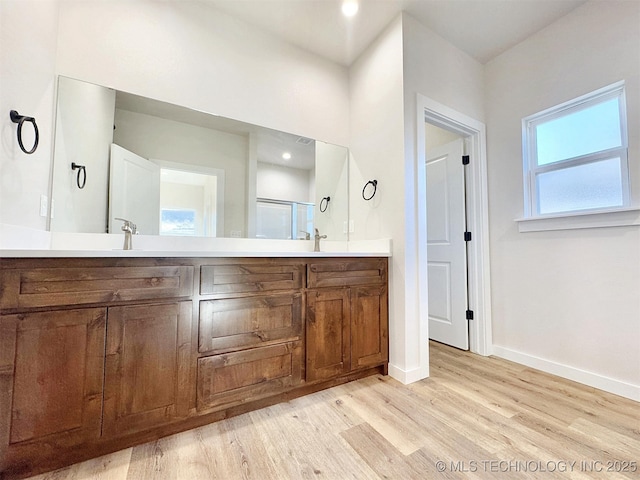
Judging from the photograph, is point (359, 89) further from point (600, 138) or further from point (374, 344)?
point (374, 344)

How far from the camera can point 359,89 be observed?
251 cm

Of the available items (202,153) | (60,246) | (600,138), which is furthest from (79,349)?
(600,138)

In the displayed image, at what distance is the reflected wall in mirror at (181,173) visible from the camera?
1.63m

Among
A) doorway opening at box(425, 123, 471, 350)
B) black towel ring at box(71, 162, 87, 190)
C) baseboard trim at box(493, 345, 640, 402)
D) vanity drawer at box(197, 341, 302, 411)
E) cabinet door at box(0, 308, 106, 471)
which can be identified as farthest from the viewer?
doorway opening at box(425, 123, 471, 350)

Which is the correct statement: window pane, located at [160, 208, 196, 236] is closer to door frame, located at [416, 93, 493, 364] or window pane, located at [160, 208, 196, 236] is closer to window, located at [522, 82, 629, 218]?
door frame, located at [416, 93, 493, 364]

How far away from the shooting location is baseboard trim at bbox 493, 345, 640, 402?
5.67 feet

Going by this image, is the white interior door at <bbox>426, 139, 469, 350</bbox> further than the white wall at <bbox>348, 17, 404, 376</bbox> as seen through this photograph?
Yes

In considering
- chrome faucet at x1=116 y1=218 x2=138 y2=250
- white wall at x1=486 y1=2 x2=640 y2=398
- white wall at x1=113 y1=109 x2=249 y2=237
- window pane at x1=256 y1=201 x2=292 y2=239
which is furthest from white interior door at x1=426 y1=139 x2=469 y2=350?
chrome faucet at x1=116 y1=218 x2=138 y2=250

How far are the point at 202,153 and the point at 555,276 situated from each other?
2.78m

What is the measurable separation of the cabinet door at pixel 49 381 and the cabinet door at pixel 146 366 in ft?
0.16

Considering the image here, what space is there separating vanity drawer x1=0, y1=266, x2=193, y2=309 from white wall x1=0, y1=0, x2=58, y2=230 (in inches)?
13.2

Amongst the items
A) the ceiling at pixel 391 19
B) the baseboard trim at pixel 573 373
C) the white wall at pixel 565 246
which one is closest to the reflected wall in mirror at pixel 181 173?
the ceiling at pixel 391 19

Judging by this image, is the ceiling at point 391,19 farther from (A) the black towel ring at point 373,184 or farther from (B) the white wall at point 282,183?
(A) the black towel ring at point 373,184

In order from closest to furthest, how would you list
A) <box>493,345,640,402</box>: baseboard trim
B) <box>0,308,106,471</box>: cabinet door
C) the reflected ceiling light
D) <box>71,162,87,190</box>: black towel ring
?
<box>0,308,106,471</box>: cabinet door
<box>71,162,87,190</box>: black towel ring
<box>493,345,640,402</box>: baseboard trim
the reflected ceiling light
